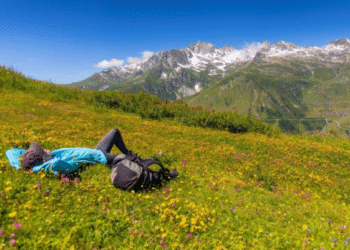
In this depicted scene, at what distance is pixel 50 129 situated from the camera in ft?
38.5

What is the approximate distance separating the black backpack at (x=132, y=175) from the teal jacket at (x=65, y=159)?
0.89 meters

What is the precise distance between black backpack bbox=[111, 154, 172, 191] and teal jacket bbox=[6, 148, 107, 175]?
0.89 meters

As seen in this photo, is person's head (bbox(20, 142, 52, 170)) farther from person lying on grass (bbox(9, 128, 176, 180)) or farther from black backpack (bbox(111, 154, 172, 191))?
black backpack (bbox(111, 154, 172, 191))

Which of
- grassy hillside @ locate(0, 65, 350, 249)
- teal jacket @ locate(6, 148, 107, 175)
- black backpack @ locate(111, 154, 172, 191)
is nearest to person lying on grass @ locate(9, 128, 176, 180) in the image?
teal jacket @ locate(6, 148, 107, 175)

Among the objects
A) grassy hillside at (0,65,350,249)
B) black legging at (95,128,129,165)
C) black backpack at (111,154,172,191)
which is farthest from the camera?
black legging at (95,128,129,165)

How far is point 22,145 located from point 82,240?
18.3 feet

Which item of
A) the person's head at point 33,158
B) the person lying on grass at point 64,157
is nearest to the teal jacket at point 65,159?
the person lying on grass at point 64,157

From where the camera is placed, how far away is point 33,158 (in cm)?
578

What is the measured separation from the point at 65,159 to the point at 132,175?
2.45 m

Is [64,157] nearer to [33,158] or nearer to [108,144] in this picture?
[33,158]

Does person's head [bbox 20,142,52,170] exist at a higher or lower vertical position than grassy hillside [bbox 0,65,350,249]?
higher

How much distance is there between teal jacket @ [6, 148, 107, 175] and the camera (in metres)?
5.71

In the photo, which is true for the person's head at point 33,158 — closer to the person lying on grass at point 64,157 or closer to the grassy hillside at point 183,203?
the person lying on grass at point 64,157

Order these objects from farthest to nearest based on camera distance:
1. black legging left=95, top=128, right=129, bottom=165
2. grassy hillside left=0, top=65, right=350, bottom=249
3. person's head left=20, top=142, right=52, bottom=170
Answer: black legging left=95, top=128, right=129, bottom=165
person's head left=20, top=142, right=52, bottom=170
grassy hillside left=0, top=65, right=350, bottom=249
